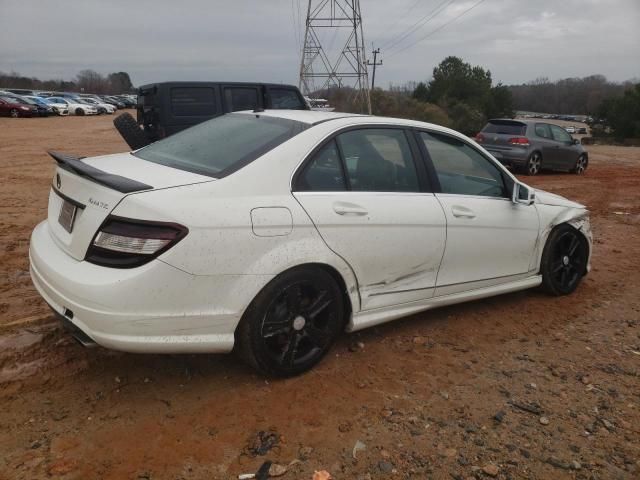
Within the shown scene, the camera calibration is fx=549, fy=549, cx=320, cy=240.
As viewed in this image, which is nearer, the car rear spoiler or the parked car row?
the car rear spoiler

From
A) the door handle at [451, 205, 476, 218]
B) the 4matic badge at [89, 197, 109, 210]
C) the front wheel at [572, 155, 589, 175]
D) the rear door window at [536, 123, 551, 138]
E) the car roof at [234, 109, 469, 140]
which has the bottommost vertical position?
the front wheel at [572, 155, 589, 175]

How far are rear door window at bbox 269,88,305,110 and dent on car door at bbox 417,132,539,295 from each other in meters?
6.26

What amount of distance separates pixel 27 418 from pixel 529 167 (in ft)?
43.3

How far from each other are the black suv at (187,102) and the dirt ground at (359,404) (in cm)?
517

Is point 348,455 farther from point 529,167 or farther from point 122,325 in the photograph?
point 529,167

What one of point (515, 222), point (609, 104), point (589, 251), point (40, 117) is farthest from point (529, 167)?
point (609, 104)

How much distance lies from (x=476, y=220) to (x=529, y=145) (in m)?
10.7

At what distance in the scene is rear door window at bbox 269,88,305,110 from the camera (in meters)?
9.96

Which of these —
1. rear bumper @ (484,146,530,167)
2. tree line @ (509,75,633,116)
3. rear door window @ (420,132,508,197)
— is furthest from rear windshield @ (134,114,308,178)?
tree line @ (509,75,633,116)

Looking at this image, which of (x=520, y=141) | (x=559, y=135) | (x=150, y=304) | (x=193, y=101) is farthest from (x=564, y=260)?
(x=559, y=135)

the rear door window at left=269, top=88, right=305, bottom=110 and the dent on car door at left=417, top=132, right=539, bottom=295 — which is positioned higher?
the rear door window at left=269, top=88, right=305, bottom=110

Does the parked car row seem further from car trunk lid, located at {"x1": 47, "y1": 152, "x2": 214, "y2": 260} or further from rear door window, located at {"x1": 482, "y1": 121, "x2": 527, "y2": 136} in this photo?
car trunk lid, located at {"x1": 47, "y1": 152, "x2": 214, "y2": 260}

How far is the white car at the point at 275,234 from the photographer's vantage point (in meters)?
2.67

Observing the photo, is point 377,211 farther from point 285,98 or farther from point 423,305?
point 285,98
